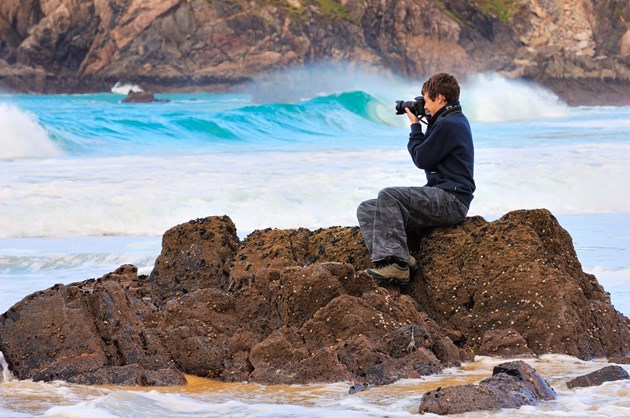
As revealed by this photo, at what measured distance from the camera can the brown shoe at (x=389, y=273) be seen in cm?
525

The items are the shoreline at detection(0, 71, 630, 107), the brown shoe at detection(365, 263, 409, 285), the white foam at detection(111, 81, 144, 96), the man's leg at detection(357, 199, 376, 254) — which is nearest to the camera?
the brown shoe at detection(365, 263, 409, 285)

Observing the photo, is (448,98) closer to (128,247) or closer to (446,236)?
(446,236)

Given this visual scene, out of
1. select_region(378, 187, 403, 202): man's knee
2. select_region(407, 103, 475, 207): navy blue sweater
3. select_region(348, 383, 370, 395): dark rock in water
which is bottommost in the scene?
select_region(348, 383, 370, 395): dark rock in water

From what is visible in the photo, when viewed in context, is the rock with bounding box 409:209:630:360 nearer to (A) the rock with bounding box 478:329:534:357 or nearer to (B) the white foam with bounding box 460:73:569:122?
(A) the rock with bounding box 478:329:534:357

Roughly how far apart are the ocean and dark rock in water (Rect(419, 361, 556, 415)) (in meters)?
0.06

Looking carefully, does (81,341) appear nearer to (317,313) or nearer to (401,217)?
(317,313)

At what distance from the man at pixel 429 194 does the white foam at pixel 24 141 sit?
15.5m

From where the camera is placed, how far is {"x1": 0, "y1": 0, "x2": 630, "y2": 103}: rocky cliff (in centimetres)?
7306

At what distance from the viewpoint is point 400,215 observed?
5316 mm

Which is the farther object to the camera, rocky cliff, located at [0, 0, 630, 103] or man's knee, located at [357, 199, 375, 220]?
rocky cliff, located at [0, 0, 630, 103]

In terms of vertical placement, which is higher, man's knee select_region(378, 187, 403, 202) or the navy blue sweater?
the navy blue sweater

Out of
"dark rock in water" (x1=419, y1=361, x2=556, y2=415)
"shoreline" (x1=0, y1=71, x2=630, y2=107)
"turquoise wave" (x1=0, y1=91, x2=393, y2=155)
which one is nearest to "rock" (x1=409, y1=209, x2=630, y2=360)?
"dark rock in water" (x1=419, y1=361, x2=556, y2=415)

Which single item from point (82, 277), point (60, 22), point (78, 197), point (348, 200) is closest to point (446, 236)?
point (82, 277)

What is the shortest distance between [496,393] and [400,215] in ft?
4.78
